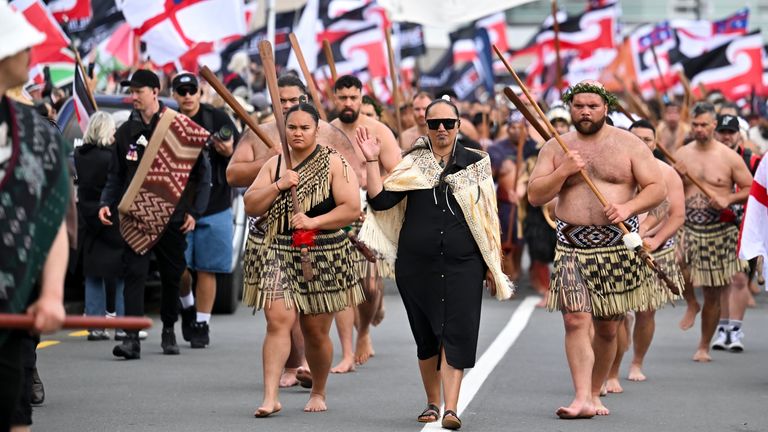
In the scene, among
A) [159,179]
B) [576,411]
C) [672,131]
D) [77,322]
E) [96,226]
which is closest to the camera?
[77,322]

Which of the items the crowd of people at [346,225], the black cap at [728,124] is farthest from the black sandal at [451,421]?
the black cap at [728,124]

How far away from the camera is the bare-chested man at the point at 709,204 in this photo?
13781 mm

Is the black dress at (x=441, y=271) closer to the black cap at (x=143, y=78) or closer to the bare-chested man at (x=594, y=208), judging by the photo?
the bare-chested man at (x=594, y=208)

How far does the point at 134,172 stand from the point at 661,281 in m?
4.14

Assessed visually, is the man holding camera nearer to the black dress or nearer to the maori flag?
the maori flag

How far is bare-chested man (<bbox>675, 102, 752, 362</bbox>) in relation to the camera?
45.2 ft

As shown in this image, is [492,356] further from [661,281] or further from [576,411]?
[576,411]

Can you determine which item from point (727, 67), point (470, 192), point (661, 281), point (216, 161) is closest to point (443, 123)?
point (470, 192)

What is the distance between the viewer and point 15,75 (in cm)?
545

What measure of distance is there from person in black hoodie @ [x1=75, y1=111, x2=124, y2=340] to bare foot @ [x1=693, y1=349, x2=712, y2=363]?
4472 mm

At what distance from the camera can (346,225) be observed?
990 cm

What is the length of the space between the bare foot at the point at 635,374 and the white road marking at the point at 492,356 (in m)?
0.95

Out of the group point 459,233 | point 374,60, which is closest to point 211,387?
point 459,233

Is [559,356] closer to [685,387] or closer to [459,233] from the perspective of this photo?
[685,387]
